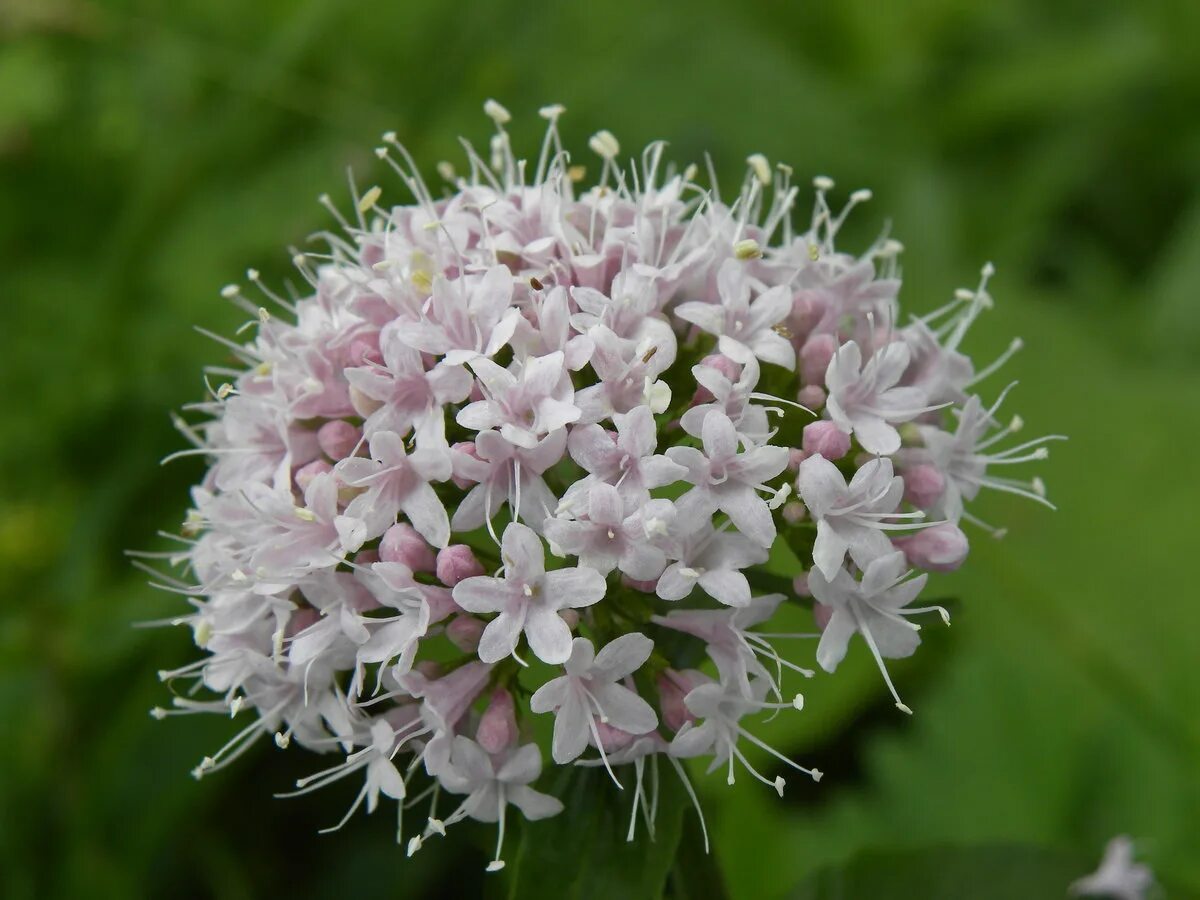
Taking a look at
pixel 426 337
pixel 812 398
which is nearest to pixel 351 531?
pixel 426 337

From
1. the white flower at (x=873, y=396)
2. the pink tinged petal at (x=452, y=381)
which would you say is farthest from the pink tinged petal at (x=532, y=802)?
the white flower at (x=873, y=396)

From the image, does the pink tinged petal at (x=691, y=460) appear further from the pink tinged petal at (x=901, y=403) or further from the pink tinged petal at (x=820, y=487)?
the pink tinged petal at (x=901, y=403)

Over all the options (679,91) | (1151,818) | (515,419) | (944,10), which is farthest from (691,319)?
(944,10)

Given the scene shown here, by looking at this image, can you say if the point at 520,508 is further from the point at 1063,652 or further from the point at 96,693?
the point at 1063,652

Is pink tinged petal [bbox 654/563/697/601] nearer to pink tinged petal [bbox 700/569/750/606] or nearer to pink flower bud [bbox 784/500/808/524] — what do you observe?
pink tinged petal [bbox 700/569/750/606]

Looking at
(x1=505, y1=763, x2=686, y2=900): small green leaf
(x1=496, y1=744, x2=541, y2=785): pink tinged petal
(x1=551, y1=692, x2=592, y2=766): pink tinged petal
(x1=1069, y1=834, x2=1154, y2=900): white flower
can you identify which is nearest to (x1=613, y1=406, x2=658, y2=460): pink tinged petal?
(x1=551, y1=692, x2=592, y2=766): pink tinged petal

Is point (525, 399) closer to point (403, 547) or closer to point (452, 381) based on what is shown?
point (452, 381)
